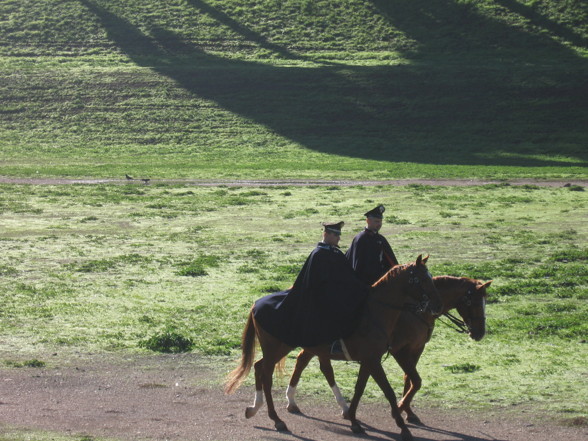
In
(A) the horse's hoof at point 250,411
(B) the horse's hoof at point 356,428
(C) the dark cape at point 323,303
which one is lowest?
(A) the horse's hoof at point 250,411

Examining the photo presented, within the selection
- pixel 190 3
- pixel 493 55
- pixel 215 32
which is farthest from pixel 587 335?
pixel 190 3

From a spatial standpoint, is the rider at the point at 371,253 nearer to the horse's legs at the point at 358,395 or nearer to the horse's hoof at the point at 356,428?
the horse's legs at the point at 358,395

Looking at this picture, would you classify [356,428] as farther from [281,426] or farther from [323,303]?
[323,303]

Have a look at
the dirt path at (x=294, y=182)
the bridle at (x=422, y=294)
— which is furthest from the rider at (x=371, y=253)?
the dirt path at (x=294, y=182)

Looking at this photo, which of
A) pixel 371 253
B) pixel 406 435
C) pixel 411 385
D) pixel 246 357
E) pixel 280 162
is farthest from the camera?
pixel 280 162

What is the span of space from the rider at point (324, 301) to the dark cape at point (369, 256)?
87cm

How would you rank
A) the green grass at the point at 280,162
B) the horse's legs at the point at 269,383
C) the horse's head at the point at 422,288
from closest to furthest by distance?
1. the horse's head at the point at 422,288
2. the horse's legs at the point at 269,383
3. the green grass at the point at 280,162

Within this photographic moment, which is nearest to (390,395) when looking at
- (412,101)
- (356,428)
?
(356,428)

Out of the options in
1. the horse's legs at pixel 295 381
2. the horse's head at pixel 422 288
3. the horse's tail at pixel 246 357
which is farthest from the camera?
the horse's legs at pixel 295 381

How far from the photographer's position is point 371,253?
10602mm

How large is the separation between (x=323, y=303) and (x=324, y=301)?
0.08ft

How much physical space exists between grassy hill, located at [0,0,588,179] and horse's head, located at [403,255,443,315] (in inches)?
1138

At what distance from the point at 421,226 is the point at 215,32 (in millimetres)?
49740

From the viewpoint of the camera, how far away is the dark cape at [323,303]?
9562 mm
